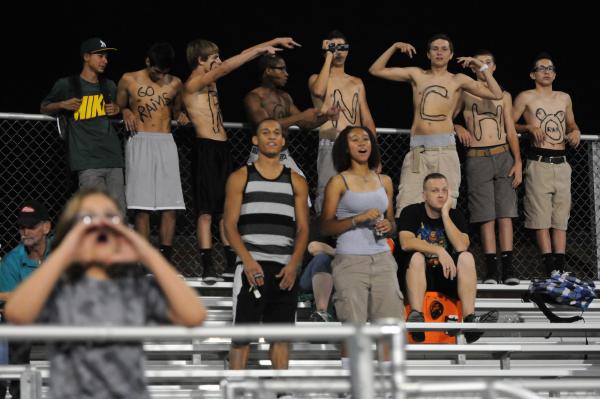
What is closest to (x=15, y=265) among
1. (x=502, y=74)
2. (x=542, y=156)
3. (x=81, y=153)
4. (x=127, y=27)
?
(x=81, y=153)

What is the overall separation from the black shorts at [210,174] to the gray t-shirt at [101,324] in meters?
4.23

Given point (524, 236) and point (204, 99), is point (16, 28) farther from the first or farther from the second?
point (524, 236)

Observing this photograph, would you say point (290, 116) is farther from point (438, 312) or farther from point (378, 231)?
point (438, 312)

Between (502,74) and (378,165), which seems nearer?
(378,165)

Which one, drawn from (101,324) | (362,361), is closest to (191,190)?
(101,324)

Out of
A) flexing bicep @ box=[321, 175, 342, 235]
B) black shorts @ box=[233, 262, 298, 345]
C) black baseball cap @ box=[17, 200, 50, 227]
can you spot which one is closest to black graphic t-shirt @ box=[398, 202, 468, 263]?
flexing bicep @ box=[321, 175, 342, 235]

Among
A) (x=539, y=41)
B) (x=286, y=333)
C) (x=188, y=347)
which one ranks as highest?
(x=539, y=41)

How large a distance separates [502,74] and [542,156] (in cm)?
341

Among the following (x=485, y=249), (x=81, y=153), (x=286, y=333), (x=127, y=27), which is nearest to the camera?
(x=286, y=333)

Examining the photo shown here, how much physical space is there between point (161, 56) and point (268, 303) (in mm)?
2185

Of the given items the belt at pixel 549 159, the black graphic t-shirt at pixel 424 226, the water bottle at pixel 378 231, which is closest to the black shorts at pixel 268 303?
the water bottle at pixel 378 231

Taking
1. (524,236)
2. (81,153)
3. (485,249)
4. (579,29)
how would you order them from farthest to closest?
(579,29) < (524,236) < (485,249) < (81,153)

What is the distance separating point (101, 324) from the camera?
11.0 feet

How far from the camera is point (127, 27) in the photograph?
10992 mm
